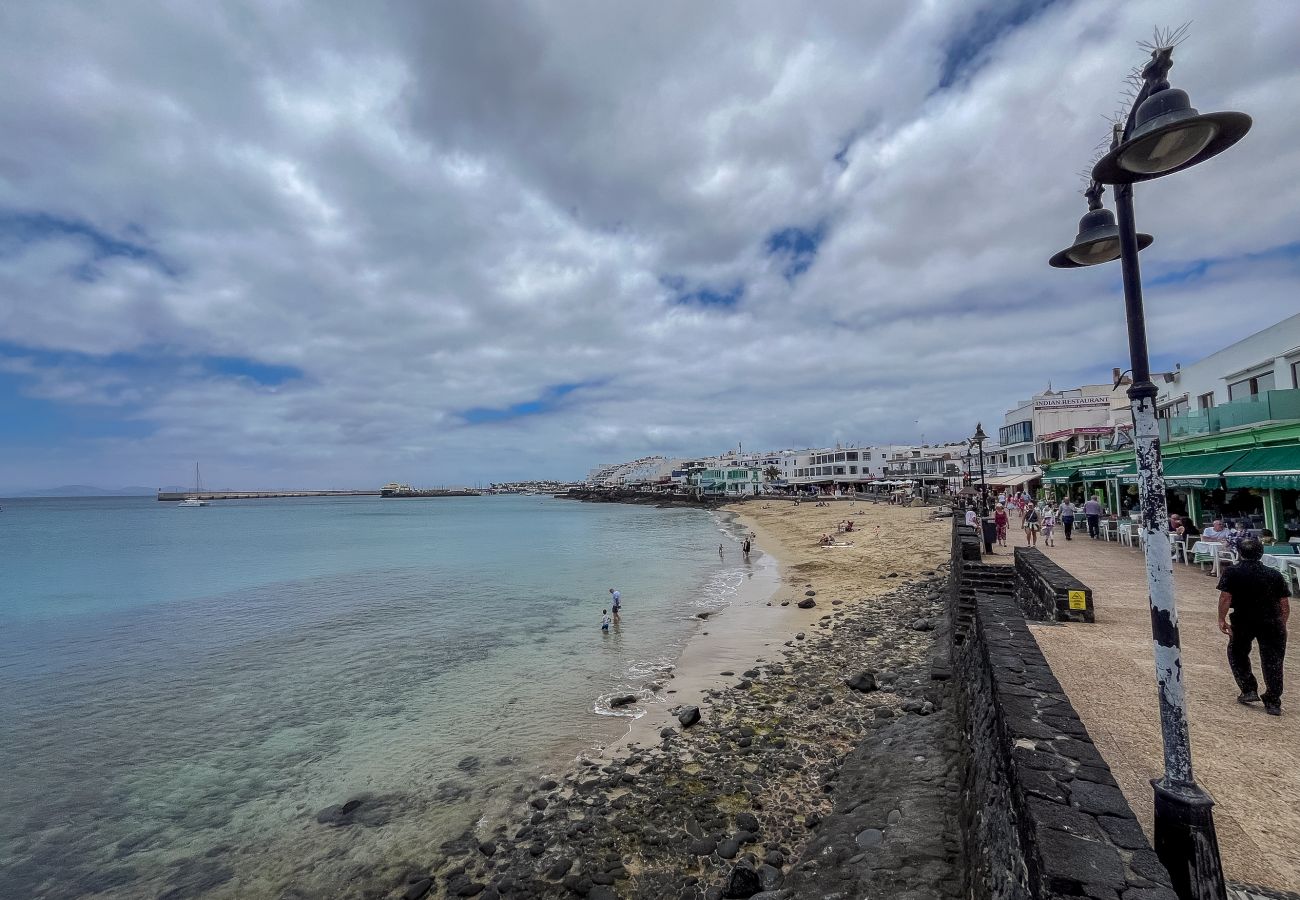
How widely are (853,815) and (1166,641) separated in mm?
4752

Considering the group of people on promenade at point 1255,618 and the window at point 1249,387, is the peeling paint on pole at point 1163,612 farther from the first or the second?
the window at point 1249,387

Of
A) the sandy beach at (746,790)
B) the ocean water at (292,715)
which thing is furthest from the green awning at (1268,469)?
the ocean water at (292,715)

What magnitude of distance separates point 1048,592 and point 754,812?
6728 mm

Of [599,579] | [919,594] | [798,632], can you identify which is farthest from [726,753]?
[599,579]

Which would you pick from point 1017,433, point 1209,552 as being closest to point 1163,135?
point 1209,552

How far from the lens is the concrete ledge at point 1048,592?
960 centimetres

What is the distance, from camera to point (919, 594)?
1856 centimetres

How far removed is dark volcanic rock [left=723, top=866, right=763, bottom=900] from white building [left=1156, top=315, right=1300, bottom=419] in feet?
47.6

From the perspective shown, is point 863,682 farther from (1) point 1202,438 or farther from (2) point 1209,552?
(1) point 1202,438

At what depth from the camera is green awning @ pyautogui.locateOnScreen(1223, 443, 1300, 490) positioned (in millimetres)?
11461

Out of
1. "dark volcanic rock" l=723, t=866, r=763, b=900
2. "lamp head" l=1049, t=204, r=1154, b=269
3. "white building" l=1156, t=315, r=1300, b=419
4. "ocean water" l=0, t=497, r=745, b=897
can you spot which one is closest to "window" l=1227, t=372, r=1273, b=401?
"white building" l=1156, t=315, r=1300, b=419

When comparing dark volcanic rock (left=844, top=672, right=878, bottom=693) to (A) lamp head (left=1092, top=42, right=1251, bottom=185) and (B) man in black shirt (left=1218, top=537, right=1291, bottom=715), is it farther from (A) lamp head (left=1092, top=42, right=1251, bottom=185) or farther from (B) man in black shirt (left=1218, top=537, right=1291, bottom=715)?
(A) lamp head (left=1092, top=42, right=1251, bottom=185)

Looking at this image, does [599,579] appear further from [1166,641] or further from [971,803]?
[1166,641]

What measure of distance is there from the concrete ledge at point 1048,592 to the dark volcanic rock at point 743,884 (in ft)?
23.5
